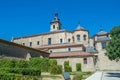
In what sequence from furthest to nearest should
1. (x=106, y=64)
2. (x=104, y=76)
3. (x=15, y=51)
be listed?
(x=106, y=64) < (x=15, y=51) < (x=104, y=76)

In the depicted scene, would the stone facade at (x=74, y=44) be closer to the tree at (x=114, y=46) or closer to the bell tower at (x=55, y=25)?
the bell tower at (x=55, y=25)

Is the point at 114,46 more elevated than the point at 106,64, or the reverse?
the point at 114,46

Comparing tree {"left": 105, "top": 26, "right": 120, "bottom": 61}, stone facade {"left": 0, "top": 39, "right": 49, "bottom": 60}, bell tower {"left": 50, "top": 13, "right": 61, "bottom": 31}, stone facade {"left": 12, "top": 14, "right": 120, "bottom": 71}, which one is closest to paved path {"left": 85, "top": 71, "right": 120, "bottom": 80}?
tree {"left": 105, "top": 26, "right": 120, "bottom": 61}

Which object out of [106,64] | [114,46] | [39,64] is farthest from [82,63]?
[114,46]

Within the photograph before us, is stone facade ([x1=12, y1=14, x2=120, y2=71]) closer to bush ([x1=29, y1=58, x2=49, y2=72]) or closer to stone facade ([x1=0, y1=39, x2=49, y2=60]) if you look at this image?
bush ([x1=29, y1=58, x2=49, y2=72])

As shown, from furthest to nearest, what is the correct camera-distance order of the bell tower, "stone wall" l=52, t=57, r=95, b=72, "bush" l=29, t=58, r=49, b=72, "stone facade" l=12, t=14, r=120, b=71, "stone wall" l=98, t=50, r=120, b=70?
the bell tower
"stone wall" l=98, t=50, r=120, b=70
"stone facade" l=12, t=14, r=120, b=71
"stone wall" l=52, t=57, r=95, b=72
"bush" l=29, t=58, r=49, b=72

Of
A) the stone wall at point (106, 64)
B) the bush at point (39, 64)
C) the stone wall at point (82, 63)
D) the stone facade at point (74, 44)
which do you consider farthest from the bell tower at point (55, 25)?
the bush at point (39, 64)

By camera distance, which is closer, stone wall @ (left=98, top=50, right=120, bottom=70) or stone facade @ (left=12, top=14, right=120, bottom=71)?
stone facade @ (left=12, top=14, right=120, bottom=71)

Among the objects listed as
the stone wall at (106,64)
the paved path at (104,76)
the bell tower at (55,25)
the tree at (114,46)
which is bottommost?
the paved path at (104,76)

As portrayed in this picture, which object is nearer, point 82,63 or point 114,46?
point 114,46

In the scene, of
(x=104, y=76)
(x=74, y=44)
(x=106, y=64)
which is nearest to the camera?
(x=104, y=76)

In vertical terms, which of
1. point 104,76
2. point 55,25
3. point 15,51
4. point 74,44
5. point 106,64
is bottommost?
point 104,76

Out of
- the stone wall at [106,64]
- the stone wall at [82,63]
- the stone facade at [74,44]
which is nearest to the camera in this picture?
the stone wall at [82,63]

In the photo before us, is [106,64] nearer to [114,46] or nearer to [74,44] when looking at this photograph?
[74,44]
